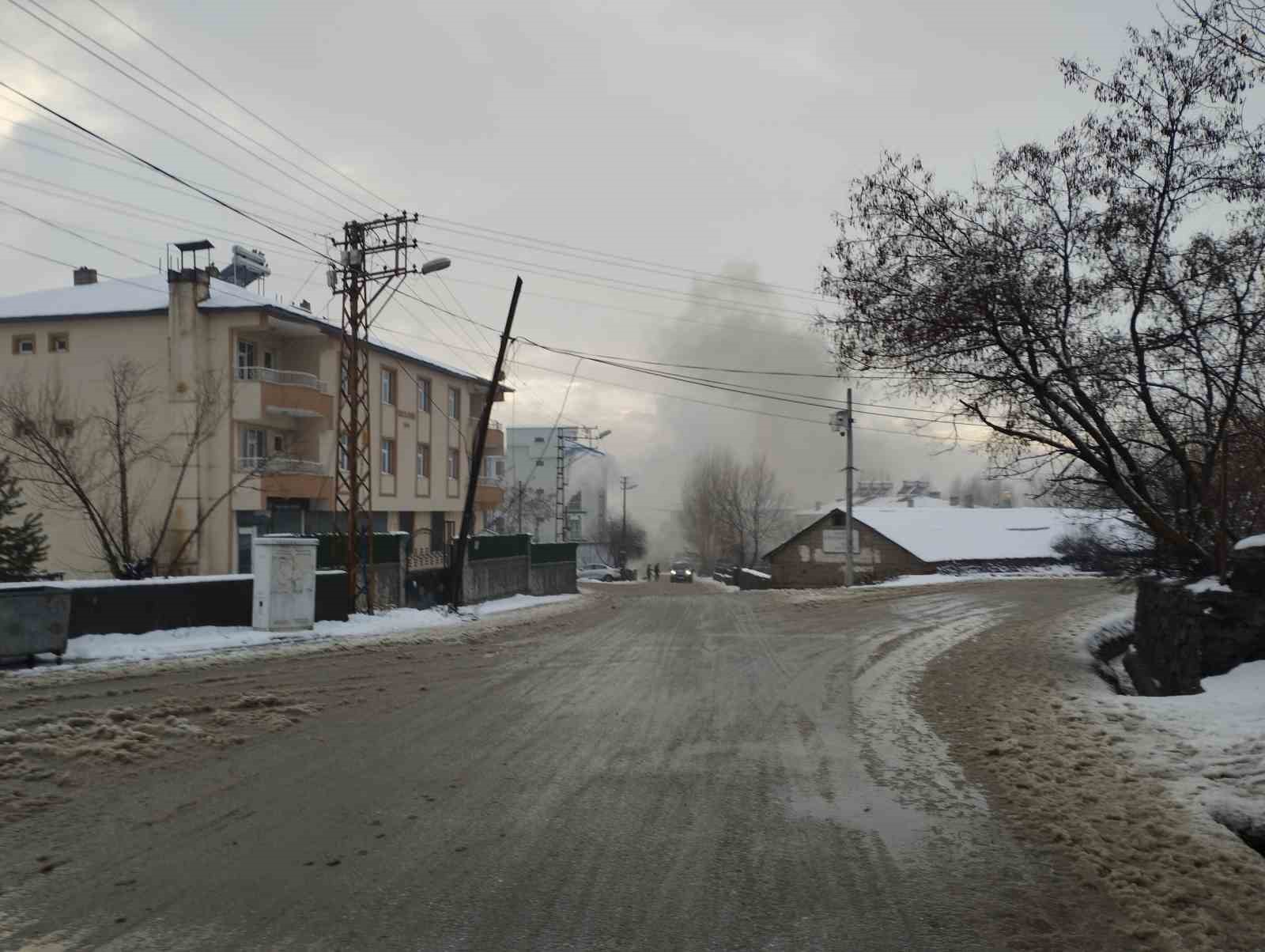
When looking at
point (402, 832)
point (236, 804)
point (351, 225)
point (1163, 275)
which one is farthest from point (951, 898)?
point (351, 225)

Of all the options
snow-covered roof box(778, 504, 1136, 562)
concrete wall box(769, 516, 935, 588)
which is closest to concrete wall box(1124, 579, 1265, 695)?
concrete wall box(769, 516, 935, 588)

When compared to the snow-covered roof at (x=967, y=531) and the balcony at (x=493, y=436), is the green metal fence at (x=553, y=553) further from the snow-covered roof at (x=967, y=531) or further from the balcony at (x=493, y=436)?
the snow-covered roof at (x=967, y=531)

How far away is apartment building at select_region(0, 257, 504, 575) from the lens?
30.6 metres

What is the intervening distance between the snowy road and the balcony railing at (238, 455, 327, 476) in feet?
65.2

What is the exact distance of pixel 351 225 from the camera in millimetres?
21359

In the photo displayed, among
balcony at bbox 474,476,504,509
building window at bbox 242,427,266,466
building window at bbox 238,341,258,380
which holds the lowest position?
balcony at bbox 474,476,504,509

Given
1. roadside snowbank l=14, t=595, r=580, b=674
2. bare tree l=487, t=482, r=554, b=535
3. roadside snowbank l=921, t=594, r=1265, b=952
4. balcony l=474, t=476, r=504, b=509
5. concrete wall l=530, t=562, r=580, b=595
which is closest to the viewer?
roadside snowbank l=921, t=594, r=1265, b=952

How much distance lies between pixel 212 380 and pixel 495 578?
1087cm

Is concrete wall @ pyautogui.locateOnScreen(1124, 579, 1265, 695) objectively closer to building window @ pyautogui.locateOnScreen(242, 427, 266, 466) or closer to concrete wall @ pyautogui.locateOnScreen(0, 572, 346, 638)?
concrete wall @ pyautogui.locateOnScreen(0, 572, 346, 638)

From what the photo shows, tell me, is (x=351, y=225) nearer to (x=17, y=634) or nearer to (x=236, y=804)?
(x=17, y=634)

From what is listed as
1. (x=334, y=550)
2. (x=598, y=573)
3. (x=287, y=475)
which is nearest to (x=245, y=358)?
(x=287, y=475)

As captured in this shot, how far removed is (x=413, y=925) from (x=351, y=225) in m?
19.4

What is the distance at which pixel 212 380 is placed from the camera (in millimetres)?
30016

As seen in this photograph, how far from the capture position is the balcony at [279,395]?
30.7 metres
